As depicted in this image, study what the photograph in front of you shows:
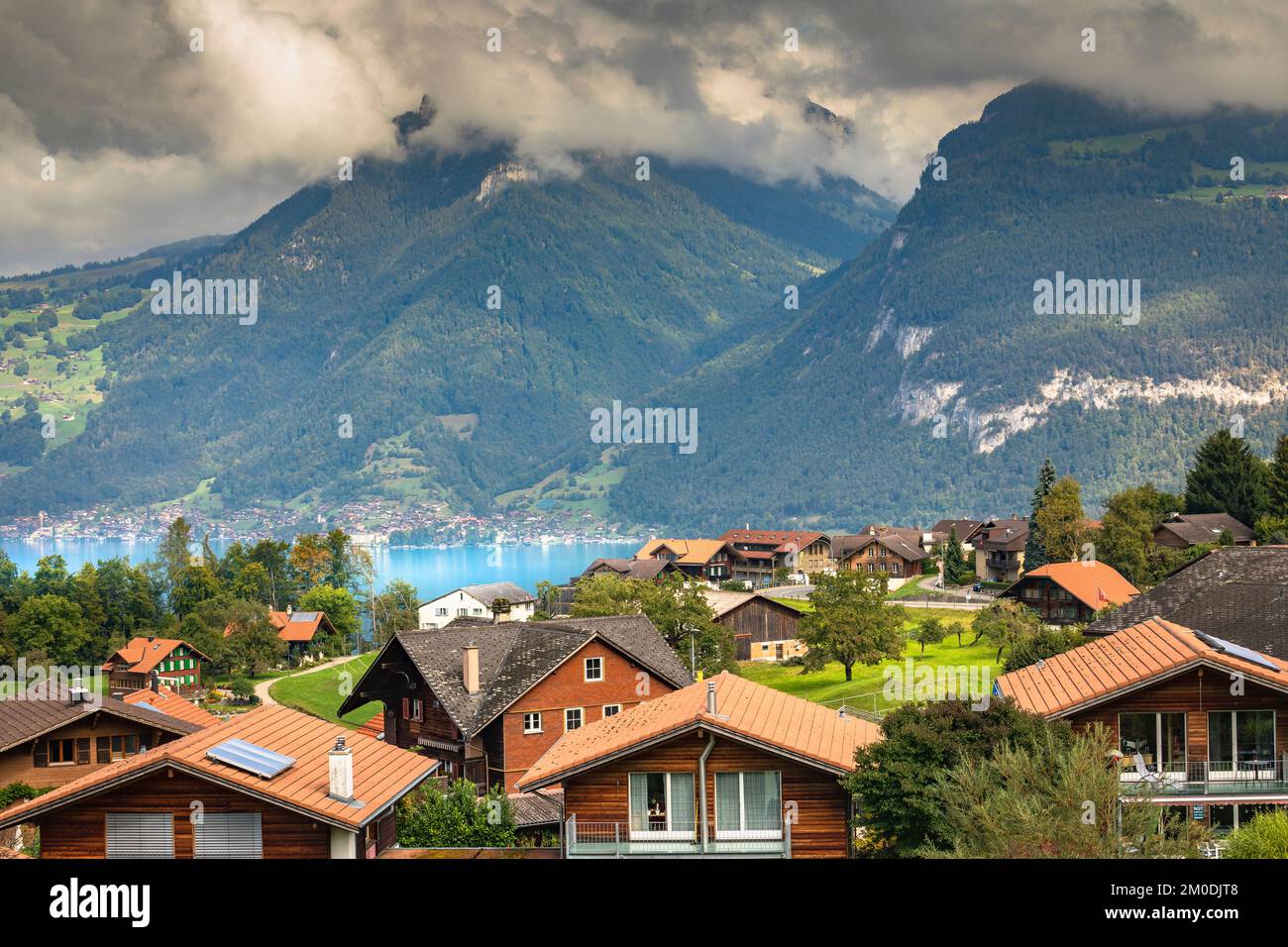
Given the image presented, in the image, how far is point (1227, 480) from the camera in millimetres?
79188

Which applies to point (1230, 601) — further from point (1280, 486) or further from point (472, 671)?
point (1280, 486)

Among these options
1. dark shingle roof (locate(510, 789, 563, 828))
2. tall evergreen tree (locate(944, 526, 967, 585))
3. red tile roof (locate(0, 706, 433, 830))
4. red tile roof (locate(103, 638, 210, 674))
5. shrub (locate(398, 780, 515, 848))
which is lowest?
dark shingle roof (locate(510, 789, 563, 828))

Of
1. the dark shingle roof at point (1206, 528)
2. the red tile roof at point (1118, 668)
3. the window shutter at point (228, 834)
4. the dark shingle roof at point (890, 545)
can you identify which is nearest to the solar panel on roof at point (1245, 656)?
the red tile roof at point (1118, 668)

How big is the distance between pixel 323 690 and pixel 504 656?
123 feet

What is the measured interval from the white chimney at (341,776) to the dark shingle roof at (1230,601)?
23.3 metres

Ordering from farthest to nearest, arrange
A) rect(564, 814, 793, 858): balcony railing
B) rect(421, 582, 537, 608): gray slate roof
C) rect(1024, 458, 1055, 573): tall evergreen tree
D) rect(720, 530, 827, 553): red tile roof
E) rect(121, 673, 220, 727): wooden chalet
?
rect(720, 530, 827, 553): red tile roof < rect(421, 582, 537, 608): gray slate roof < rect(1024, 458, 1055, 573): tall evergreen tree < rect(121, 673, 220, 727): wooden chalet < rect(564, 814, 793, 858): balcony railing

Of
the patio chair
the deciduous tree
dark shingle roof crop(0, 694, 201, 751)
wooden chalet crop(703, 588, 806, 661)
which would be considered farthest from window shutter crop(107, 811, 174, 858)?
wooden chalet crop(703, 588, 806, 661)

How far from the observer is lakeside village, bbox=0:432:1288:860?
53.4 ft

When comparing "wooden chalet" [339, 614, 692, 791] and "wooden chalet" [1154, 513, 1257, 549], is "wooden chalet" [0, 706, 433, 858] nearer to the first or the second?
"wooden chalet" [339, 614, 692, 791]

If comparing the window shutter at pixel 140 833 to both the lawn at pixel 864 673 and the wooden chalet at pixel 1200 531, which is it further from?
the wooden chalet at pixel 1200 531

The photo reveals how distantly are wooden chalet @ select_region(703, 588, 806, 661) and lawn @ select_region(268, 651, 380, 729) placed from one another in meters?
17.8

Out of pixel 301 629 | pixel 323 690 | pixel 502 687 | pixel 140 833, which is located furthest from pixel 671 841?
pixel 301 629
